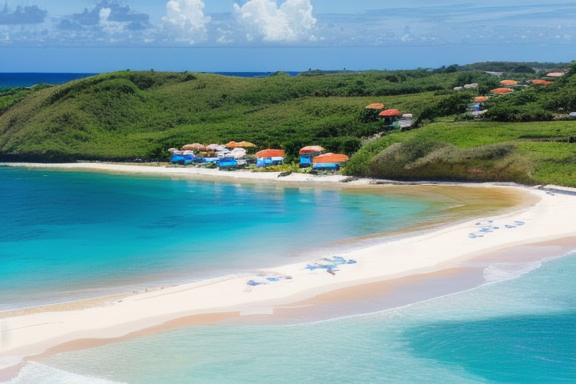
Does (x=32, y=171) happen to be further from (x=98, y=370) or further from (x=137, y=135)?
(x=98, y=370)

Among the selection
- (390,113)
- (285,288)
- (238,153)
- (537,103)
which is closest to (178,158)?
(238,153)

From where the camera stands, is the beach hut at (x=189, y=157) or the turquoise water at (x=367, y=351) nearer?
the turquoise water at (x=367, y=351)

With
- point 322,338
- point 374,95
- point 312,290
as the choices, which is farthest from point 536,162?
point 374,95

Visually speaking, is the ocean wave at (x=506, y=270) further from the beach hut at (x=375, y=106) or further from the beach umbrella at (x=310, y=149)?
the beach hut at (x=375, y=106)

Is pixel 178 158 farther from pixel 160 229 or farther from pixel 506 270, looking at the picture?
pixel 506 270

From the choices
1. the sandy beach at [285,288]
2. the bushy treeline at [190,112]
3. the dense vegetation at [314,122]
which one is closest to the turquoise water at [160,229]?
the sandy beach at [285,288]

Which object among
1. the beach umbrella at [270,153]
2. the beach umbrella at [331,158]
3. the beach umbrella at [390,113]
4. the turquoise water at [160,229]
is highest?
the beach umbrella at [390,113]

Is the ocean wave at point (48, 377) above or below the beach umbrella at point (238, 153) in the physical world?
below
